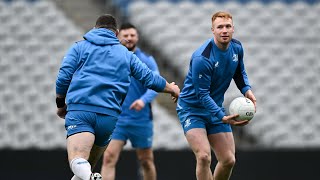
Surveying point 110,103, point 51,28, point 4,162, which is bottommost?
point 4,162

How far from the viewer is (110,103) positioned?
7.13 m

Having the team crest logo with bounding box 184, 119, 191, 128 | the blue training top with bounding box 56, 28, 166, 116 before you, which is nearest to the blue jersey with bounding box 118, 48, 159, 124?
the team crest logo with bounding box 184, 119, 191, 128

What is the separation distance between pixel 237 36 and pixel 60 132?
163 inches

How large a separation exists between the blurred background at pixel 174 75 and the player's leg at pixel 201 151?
4.26 metres

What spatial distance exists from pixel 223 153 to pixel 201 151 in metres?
0.35

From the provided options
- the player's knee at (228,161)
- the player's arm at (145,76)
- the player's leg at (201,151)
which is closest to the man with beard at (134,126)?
the player's leg at (201,151)

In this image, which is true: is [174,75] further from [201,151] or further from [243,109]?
[243,109]

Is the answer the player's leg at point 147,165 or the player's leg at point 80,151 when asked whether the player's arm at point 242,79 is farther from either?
the player's leg at point 147,165

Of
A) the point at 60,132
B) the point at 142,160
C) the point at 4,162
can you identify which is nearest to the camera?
the point at 142,160

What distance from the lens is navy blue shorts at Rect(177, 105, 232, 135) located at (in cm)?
800

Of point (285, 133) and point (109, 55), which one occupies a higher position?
point (109, 55)

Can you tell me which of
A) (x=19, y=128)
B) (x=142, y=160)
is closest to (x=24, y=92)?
(x=19, y=128)

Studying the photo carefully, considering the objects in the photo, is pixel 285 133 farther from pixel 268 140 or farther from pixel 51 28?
pixel 51 28

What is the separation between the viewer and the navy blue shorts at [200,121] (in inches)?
315
